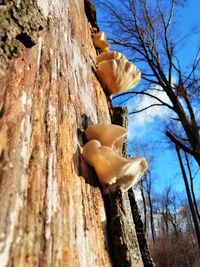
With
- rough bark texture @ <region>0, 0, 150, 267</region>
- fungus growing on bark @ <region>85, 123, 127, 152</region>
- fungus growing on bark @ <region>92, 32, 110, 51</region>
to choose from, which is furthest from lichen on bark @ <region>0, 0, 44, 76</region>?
fungus growing on bark @ <region>92, 32, 110, 51</region>

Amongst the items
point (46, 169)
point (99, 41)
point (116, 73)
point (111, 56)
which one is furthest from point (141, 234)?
point (99, 41)

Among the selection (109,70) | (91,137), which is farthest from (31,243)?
(109,70)

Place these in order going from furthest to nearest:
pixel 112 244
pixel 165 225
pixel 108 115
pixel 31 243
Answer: pixel 165 225 < pixel 108 115 < pixel 112 244 < pixel 31 243

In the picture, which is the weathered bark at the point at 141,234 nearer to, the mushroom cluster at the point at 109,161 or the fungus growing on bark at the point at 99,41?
the mushroom cluster at the point at 109,161

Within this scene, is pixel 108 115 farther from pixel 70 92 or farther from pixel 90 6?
pixel 90 6

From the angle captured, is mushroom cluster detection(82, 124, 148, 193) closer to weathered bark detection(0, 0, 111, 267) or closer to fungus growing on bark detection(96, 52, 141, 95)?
weathered bark detection(0, 0, 111, 267)

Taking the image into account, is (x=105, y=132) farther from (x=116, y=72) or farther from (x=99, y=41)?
(x=99, y=41)

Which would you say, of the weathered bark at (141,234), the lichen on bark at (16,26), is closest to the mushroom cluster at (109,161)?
the weathered bark at (141,234)
